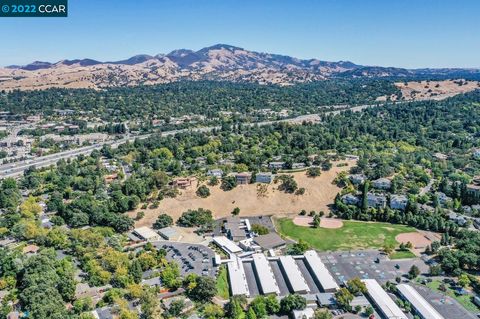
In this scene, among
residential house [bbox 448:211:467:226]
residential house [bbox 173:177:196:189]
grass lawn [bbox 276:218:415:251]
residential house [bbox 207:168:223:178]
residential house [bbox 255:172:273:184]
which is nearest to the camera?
grass lawn [bbox 276:218:415:251]

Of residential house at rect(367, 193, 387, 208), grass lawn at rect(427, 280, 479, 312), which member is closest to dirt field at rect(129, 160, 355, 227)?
residential house at rect(367, 193, 387, 208)

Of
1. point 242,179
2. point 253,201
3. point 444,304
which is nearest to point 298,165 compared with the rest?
point 242,179

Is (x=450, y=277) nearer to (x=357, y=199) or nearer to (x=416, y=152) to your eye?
(x=357, y=199)

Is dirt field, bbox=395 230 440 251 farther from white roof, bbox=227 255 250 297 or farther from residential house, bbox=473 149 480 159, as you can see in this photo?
residential house, bbox=473 149 480 159

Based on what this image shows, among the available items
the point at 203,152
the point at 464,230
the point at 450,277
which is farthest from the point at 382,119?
the point at 450,277

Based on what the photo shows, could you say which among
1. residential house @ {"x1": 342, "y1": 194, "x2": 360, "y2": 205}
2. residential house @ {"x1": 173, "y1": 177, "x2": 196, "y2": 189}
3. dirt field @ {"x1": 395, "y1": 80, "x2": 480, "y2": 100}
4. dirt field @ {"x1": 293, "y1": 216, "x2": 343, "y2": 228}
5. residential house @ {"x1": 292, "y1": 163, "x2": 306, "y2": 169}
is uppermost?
dirt field @ {"x1": 395, "y1": 80, "x2": 480, "y2": 100}

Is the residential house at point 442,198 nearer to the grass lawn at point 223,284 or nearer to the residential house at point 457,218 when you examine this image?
the residential house at point 457,218

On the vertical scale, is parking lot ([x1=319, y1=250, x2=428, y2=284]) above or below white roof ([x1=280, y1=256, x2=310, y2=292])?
below
